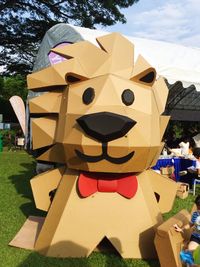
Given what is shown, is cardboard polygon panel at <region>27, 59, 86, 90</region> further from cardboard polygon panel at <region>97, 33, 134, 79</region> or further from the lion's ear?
the lion's ear

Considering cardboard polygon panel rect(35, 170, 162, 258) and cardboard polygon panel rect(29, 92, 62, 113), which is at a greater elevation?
cardboard polygon panel rect(29, 92, 62, 113)

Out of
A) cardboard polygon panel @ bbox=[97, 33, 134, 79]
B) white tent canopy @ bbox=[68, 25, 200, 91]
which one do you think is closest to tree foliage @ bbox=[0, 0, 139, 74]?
white tent canopy @ bbox=[68, 25, 200, 91]

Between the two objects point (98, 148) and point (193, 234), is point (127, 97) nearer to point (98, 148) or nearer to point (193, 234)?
point (98, 148)

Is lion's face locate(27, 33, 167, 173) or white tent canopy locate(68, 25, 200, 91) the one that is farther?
white tent canopy locate(68, 25, 200, 91)

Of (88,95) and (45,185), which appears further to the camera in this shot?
(45,185)

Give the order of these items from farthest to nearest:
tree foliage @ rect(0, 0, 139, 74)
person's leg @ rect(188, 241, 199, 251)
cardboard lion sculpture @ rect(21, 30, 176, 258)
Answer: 1. tree foliage @ rect(0, 0, 139, 74)
2. cardboard lion sculpture @ rect(21, 30, 176, 258)
3. person's leg @ rect(188, 241, 199, 251)

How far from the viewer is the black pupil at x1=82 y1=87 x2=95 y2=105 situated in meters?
4.33

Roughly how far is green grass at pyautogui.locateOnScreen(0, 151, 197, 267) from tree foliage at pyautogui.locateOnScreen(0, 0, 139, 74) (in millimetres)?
11499

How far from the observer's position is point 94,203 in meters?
4.59

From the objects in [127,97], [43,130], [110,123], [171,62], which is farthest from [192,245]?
[171,62]

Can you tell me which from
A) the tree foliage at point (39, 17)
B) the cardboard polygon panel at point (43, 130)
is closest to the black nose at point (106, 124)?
the cardboard polygon panel at point (43, 130)

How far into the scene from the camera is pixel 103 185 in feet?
15.1

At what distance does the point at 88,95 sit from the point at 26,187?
5.14 metres

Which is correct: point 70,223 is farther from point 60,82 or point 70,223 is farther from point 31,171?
point 31,171
